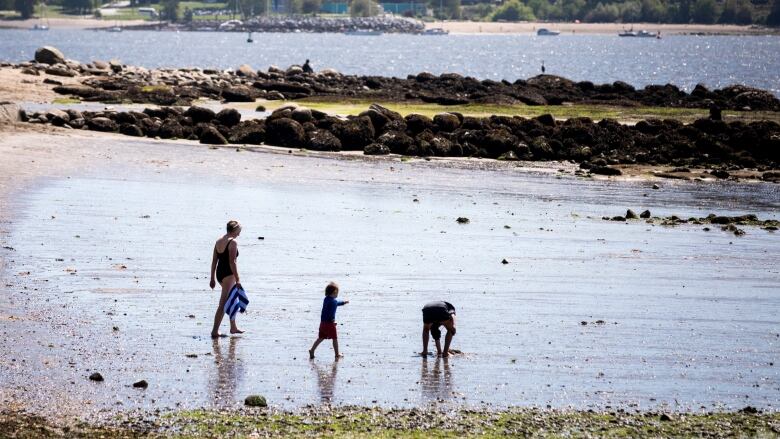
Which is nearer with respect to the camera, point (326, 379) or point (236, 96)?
point (326, 379)

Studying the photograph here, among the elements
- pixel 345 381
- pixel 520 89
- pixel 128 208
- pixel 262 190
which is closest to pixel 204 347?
pixel 345 381

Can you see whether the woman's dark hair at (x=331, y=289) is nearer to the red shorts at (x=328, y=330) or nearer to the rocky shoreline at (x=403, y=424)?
the red shorts at (x=328, y=330)

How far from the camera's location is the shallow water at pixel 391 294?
1436 centimetres

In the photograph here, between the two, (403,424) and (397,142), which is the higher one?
(403,424)

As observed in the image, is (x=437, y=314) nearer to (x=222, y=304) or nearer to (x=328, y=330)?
(x=328, y=330)

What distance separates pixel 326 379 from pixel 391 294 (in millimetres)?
4740

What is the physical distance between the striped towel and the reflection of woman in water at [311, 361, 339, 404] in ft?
5.56

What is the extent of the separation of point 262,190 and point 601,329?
14.7 metres

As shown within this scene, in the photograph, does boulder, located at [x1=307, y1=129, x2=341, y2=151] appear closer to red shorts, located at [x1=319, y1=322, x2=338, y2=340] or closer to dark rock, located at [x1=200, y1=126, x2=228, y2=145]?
dark rock, located at [x1=200, y1=126, x2=228, y2=145]

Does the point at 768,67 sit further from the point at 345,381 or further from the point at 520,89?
the point at 345,381

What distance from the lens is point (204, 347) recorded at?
15758mm

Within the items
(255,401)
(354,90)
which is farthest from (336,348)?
(354,90)

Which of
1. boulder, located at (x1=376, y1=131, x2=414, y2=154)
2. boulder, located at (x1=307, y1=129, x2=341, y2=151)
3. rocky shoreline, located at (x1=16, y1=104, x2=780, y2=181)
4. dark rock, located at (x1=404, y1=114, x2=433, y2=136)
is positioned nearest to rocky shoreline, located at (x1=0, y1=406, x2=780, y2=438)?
rocky shoreline, located at (x1=16, y1=104, x2=780, y2=181)

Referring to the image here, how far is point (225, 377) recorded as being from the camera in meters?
14.5
